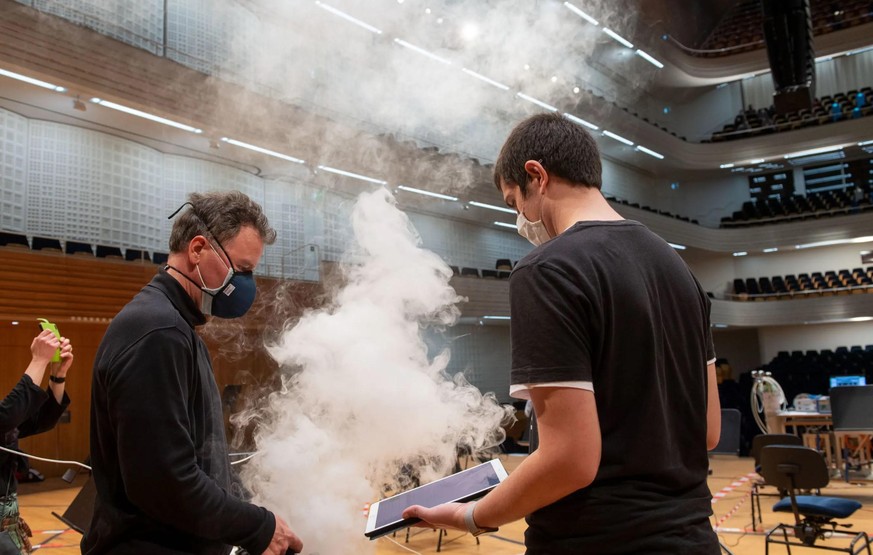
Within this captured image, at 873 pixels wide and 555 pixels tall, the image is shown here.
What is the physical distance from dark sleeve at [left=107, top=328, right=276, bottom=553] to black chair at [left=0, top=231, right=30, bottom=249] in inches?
383

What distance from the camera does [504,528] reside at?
745 cm

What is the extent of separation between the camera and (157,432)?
1.45m

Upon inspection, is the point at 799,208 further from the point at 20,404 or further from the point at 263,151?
the point at 20,404

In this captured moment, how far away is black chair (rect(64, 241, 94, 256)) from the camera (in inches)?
416

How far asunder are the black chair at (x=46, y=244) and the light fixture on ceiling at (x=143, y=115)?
227 cm

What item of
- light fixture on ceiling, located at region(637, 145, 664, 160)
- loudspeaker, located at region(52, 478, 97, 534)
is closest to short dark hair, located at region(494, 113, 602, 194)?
loudspeaker, located at region(52, 478, 97, 534)

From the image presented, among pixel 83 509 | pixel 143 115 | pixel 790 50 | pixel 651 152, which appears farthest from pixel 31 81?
pixel 651 152

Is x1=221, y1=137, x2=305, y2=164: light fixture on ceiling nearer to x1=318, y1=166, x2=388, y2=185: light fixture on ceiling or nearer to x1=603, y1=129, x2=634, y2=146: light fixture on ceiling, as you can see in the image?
x1=318, y1=166, x2=388, y2=185: light fixture on ceiling

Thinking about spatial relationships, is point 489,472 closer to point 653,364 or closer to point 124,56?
point 653,364

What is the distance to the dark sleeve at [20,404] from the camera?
307 cm

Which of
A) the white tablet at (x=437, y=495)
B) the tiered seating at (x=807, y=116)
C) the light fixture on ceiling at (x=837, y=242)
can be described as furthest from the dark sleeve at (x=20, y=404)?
the light fixture on ceiling at (x=837, y=242)

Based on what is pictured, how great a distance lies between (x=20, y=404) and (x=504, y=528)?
5522 mm

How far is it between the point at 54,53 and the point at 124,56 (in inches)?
38.1

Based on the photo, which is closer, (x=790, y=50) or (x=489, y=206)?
(x=790, y=50)
